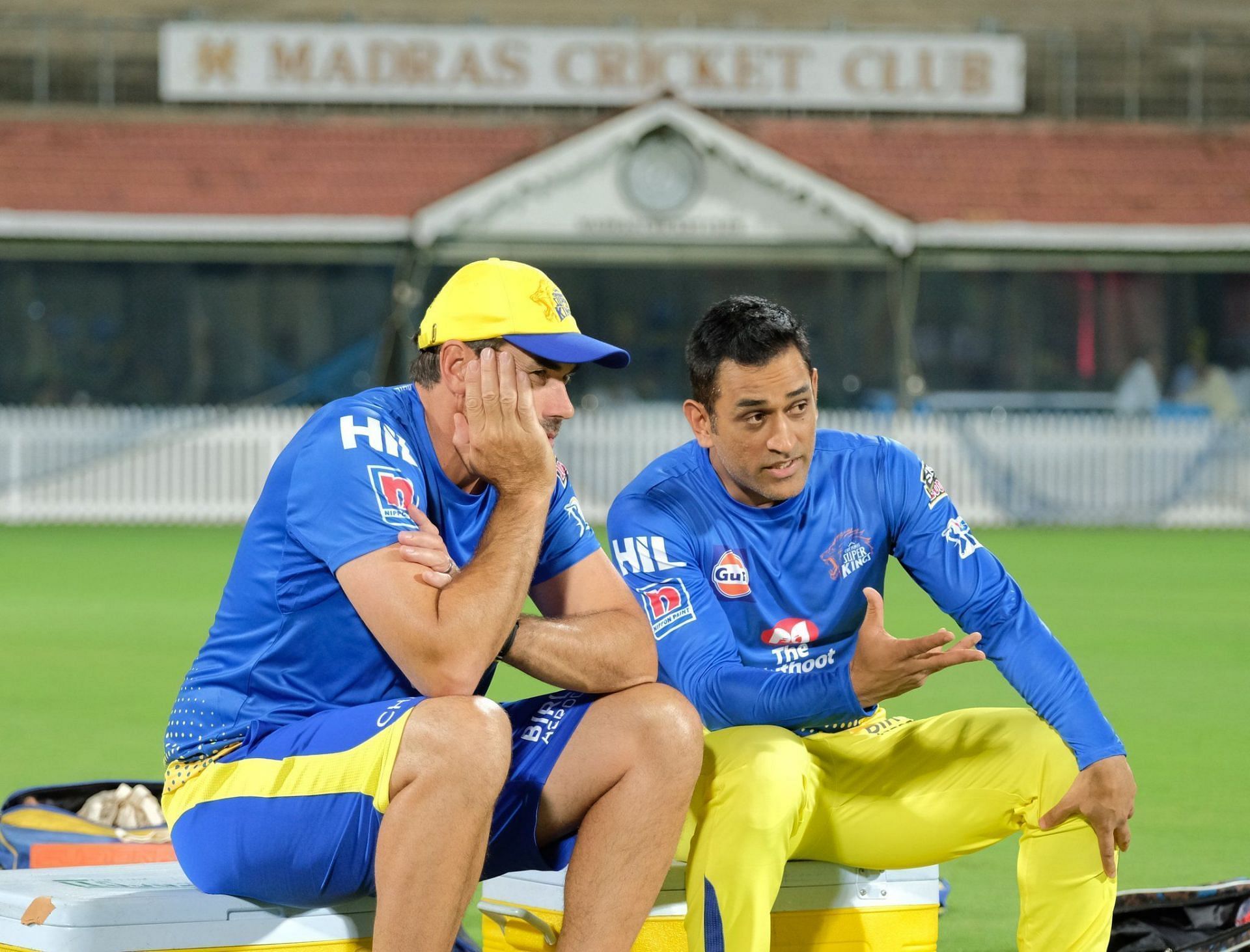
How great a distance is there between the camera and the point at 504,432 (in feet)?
11.9

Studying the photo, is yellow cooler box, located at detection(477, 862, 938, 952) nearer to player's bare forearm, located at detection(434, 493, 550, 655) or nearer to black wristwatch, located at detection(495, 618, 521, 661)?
black wristwatch, located at detection(495, 618, 521, 661)

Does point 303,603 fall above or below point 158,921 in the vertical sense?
above

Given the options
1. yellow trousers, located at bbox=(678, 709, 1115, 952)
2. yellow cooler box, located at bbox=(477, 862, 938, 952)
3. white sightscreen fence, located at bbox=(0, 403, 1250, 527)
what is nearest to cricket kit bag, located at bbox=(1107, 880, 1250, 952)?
yellow trousers, located at bbox=(678, 709, 1115, 952)

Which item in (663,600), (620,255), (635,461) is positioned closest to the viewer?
(663,600)

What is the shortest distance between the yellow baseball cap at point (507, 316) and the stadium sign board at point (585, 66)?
2213 centimetres

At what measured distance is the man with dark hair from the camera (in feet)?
12.4

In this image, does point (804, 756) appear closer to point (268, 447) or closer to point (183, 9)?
point (268, 447)

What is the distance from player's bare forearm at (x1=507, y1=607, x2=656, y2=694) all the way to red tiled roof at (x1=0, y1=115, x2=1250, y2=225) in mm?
19153

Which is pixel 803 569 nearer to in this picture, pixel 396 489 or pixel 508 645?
pixel 508 645

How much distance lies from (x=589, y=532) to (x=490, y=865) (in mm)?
763

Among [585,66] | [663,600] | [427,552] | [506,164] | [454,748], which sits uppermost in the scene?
[585,66]

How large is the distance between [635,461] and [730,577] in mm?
16541

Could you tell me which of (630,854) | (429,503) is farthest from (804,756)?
(429,503)

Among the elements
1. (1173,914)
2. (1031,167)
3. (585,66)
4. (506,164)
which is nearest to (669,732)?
(1173,914)
